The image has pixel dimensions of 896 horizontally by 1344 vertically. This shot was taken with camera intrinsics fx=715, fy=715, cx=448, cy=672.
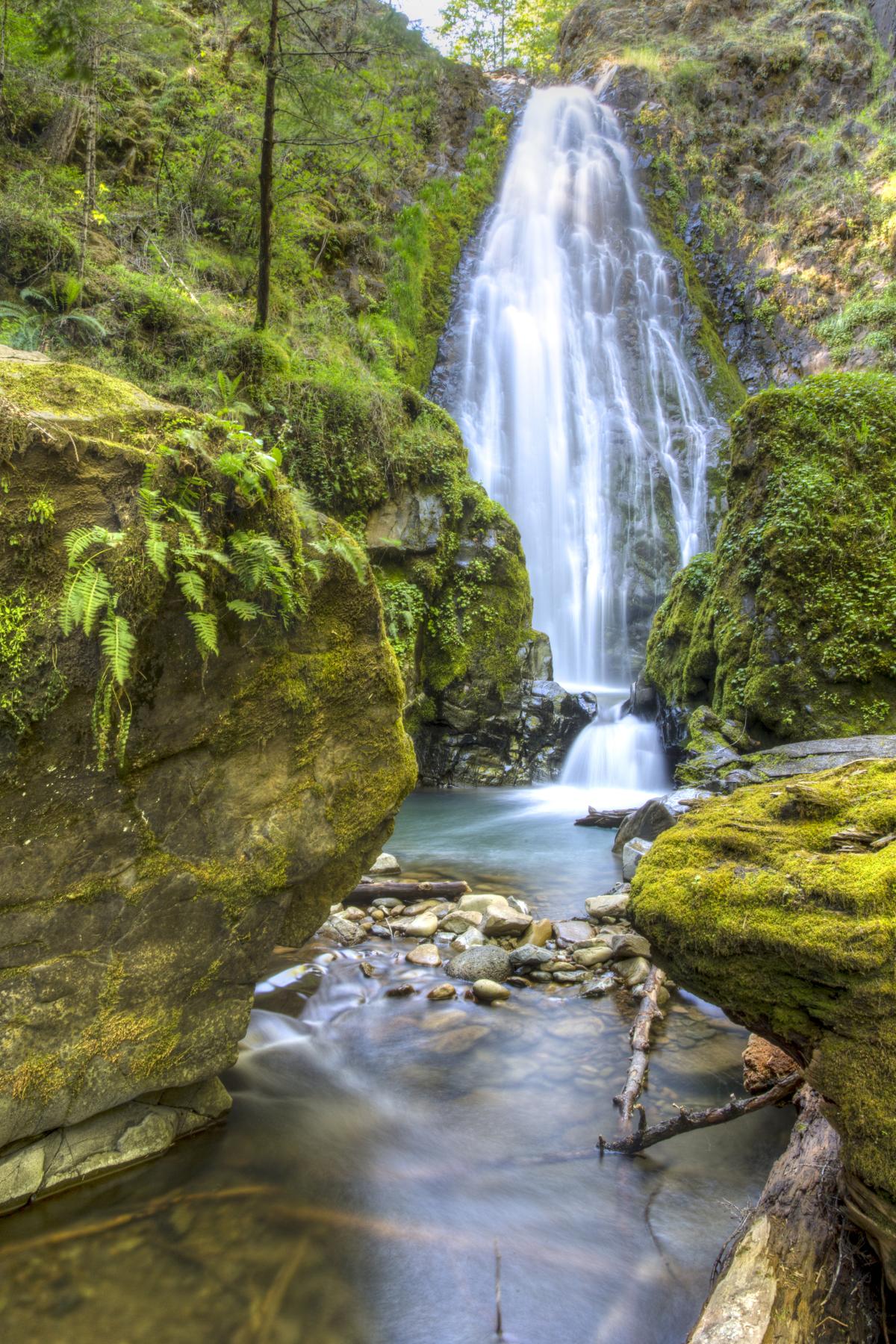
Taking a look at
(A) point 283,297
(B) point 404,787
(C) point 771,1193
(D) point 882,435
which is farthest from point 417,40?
(C) point 771,1193

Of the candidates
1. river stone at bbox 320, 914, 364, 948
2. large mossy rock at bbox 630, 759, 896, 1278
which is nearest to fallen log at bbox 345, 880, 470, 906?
river stone at bbox 320, 914, 364, 948

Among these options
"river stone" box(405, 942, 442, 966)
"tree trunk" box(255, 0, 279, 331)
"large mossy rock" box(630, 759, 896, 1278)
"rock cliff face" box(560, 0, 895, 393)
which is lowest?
"river stone" box(405, 942, 442, 966)

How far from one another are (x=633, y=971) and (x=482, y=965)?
1133mm

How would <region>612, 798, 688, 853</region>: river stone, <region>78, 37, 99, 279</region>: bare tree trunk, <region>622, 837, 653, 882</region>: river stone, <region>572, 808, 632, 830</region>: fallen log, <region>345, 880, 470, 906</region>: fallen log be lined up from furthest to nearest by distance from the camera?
1. <region>572, 808, 632, 830</region>: fallen log
2. <region>78, 37, 99, 279</region>: bare tree trunk
3. <region>612, 798, 688, 853</region>: river stone
4. <region>622, 837, 653, 882</region>: river stone
5. <region>345, 880, 470, 906</region>: fallen log

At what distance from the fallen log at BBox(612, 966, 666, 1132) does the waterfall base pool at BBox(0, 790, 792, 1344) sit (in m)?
0.10

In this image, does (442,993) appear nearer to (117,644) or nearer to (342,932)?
(342,932)

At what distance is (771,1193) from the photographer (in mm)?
→ 2512

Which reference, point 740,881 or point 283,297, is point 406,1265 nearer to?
point 740,881

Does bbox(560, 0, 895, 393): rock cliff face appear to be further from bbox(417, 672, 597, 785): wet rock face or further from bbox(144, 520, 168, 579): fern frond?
bbox(144, 520, 168, 579): fern frond

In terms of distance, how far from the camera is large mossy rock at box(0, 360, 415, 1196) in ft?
9.15

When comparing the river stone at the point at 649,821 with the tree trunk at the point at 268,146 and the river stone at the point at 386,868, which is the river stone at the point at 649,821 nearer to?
the river stone at the point at 386,868

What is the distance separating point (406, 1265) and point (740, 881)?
2.04 meters

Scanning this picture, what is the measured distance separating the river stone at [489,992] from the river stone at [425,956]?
53 cm

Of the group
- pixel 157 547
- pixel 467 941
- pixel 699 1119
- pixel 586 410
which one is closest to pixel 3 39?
pixel 157 547
